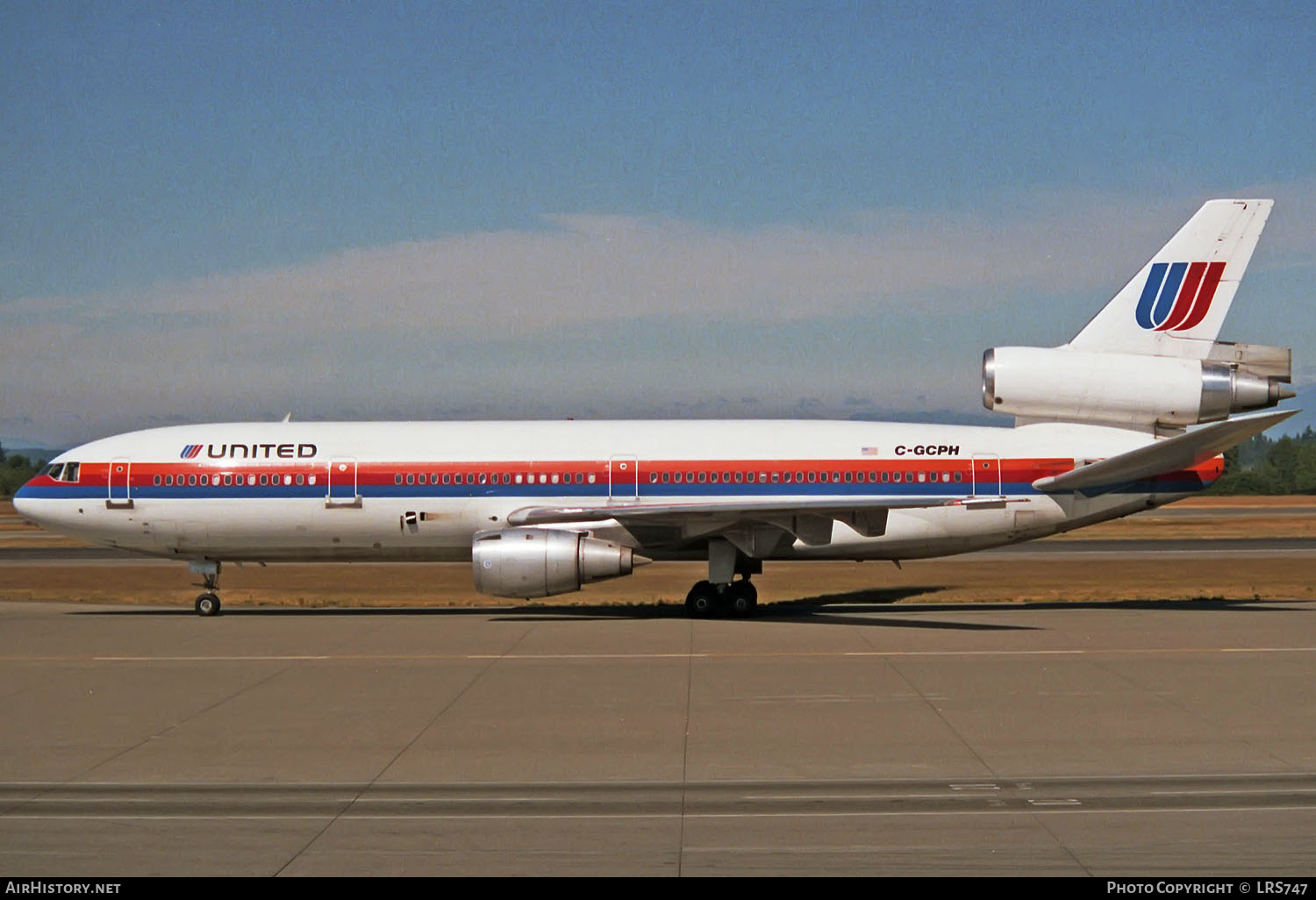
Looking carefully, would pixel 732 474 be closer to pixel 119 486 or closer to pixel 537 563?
pixel 537 563

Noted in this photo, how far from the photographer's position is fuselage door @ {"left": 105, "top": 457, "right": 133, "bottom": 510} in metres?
26.1

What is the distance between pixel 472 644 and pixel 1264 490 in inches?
4132

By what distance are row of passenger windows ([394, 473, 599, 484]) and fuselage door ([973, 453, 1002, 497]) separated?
24.9 feet

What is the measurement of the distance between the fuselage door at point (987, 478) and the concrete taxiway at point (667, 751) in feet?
12.1

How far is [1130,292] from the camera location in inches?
989

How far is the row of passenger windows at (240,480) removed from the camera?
25953 mm

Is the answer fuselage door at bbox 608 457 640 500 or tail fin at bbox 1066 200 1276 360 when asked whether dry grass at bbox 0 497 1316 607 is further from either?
tail fin at bbox 1066 200 1276 360

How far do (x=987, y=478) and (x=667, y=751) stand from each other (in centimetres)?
1447

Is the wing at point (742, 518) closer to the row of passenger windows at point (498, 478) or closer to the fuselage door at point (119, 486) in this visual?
the row of passenger windows at point (498, 478)

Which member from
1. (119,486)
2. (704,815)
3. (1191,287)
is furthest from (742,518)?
(704,815)

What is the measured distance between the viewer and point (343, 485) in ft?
84.7

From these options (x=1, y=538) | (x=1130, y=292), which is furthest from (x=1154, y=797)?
(x=1, y=538)

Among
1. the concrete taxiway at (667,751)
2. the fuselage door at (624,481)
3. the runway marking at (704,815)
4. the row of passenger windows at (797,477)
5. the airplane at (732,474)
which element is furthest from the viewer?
the fuselage door at (624,481)

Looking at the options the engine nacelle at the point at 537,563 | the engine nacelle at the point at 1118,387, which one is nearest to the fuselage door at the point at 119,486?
the engine nacelle at the point at 537,563
